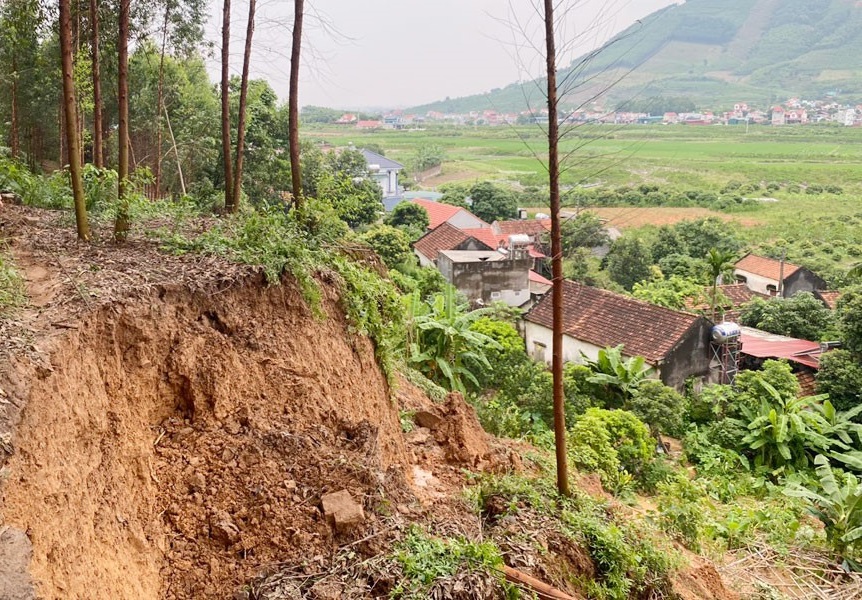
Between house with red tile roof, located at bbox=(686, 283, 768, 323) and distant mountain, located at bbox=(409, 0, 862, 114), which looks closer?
house with red tile roof, located at bbox=(686, 283, 768, 323)

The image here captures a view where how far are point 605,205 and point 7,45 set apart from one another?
2204 inches

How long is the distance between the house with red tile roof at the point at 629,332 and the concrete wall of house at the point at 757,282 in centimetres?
1638

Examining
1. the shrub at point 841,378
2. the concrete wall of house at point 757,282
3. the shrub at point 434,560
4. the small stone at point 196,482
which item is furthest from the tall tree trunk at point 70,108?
the concrete wall of house at point 757,282

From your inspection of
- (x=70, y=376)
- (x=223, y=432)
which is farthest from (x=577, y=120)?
(x=70, y=376)

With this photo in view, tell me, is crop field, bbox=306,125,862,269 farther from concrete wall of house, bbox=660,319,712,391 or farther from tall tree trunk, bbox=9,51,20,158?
tall tree trunk, bbox=9,51,20,158

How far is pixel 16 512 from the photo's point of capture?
3.84 metres

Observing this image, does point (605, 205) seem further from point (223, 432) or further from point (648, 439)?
point (223, 432)

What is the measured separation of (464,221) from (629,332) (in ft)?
77.1

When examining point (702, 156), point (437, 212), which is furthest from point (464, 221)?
point (702, 156)

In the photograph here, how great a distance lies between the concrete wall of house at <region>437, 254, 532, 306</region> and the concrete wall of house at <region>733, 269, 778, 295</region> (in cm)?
1487

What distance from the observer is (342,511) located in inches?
228

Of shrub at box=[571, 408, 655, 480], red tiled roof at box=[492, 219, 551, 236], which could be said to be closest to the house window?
shrub at box=[571, 408, 655, 480]

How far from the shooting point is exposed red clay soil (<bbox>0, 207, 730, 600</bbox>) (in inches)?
169

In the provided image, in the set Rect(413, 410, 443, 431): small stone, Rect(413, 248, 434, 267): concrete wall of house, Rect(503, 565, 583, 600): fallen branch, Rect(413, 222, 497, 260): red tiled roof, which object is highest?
Rect(413, 222, 497, 260): red tiled roof
